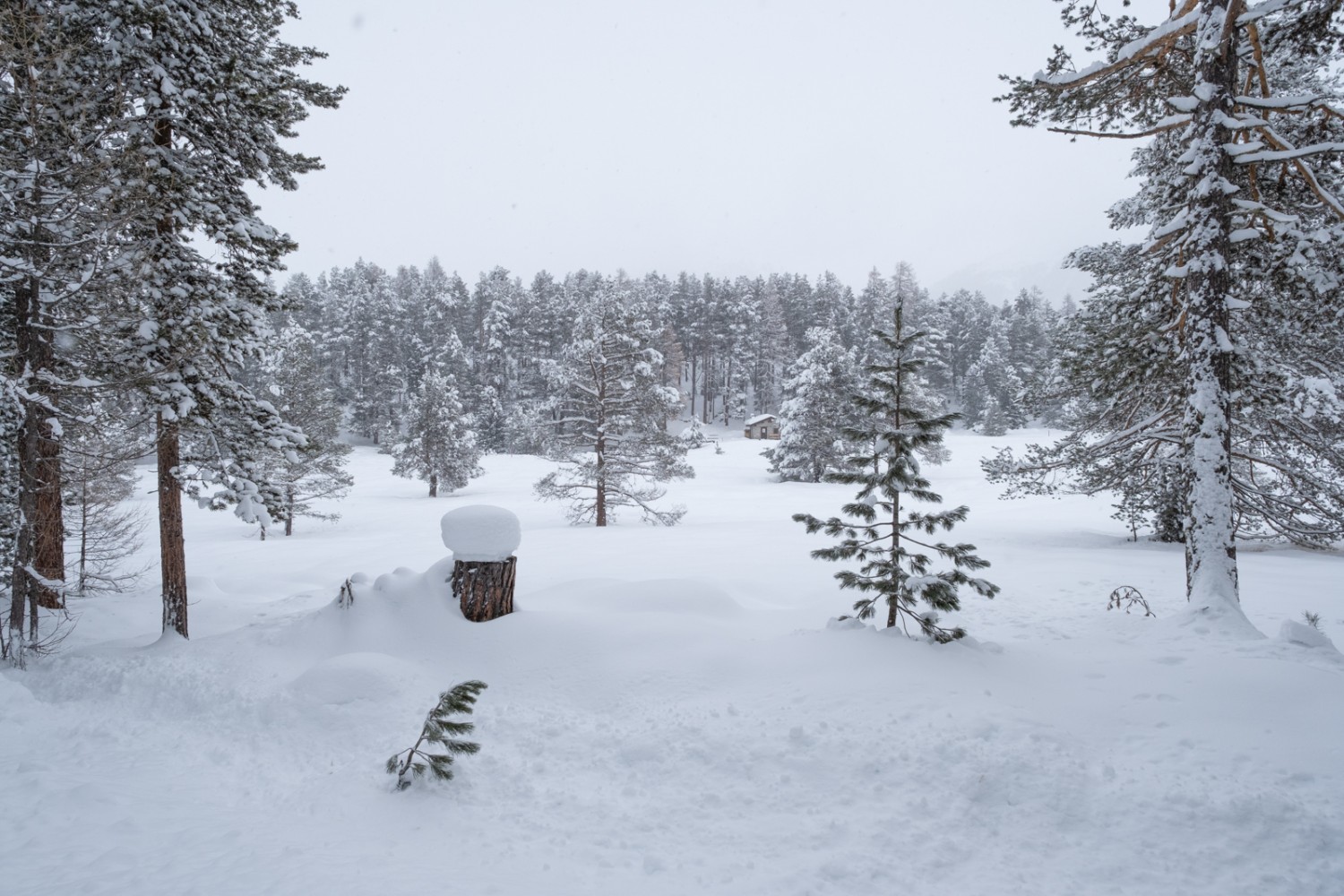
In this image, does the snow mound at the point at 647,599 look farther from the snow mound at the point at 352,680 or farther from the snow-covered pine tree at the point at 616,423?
A: the snow-covered pine tree at the point at 616,423

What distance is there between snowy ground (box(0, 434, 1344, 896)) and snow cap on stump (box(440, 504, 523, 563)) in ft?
2.52

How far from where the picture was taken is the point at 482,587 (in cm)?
695

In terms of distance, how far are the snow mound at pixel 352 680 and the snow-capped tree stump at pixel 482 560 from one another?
115 centimetres

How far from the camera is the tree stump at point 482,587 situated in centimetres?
693

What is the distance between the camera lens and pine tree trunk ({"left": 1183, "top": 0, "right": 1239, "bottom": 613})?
21.0ft

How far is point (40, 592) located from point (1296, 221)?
55.5 ft

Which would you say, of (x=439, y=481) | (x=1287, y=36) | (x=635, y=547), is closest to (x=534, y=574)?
(x=635, y=547)

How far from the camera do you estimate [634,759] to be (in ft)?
15.2

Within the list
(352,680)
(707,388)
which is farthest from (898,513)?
(707,388)

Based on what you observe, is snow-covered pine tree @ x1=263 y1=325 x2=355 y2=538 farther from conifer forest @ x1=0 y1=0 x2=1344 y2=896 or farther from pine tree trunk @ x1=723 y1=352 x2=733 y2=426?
pine tree trunk @ x1=723 y1=352 x2=733 y2=426

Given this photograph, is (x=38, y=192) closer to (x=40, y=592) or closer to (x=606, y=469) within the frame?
(x=40, y=592)

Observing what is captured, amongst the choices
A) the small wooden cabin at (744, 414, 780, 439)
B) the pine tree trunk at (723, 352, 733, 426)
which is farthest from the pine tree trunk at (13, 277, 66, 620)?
the pine tree trunk at (723, 352, 733, 426)

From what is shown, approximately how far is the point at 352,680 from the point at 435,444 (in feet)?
94.5

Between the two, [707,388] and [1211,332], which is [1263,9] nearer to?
[1211,332]
